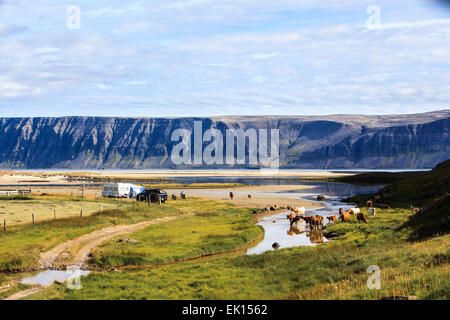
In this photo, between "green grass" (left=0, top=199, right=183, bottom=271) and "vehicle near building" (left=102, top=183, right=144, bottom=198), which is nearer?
"green grass" (left=0, top=199, right=183, bottom=271)

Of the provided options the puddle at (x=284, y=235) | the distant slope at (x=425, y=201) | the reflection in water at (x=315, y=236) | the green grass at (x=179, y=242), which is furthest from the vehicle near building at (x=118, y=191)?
the reflection in water at (x=315, y=236)

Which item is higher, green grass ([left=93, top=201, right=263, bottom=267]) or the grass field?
the grass field

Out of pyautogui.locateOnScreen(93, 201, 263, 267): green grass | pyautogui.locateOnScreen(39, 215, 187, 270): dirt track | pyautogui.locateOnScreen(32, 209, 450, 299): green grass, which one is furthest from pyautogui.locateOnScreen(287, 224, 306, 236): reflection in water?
pyautogui.locateOnScreen(39, 215, 187, 270): dirt track

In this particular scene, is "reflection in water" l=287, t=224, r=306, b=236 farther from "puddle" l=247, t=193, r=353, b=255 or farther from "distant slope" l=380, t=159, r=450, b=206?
"distant slope" l=380, t=159, r=450, b=206

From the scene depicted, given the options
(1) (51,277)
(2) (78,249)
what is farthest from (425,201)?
(1) (51,277)
